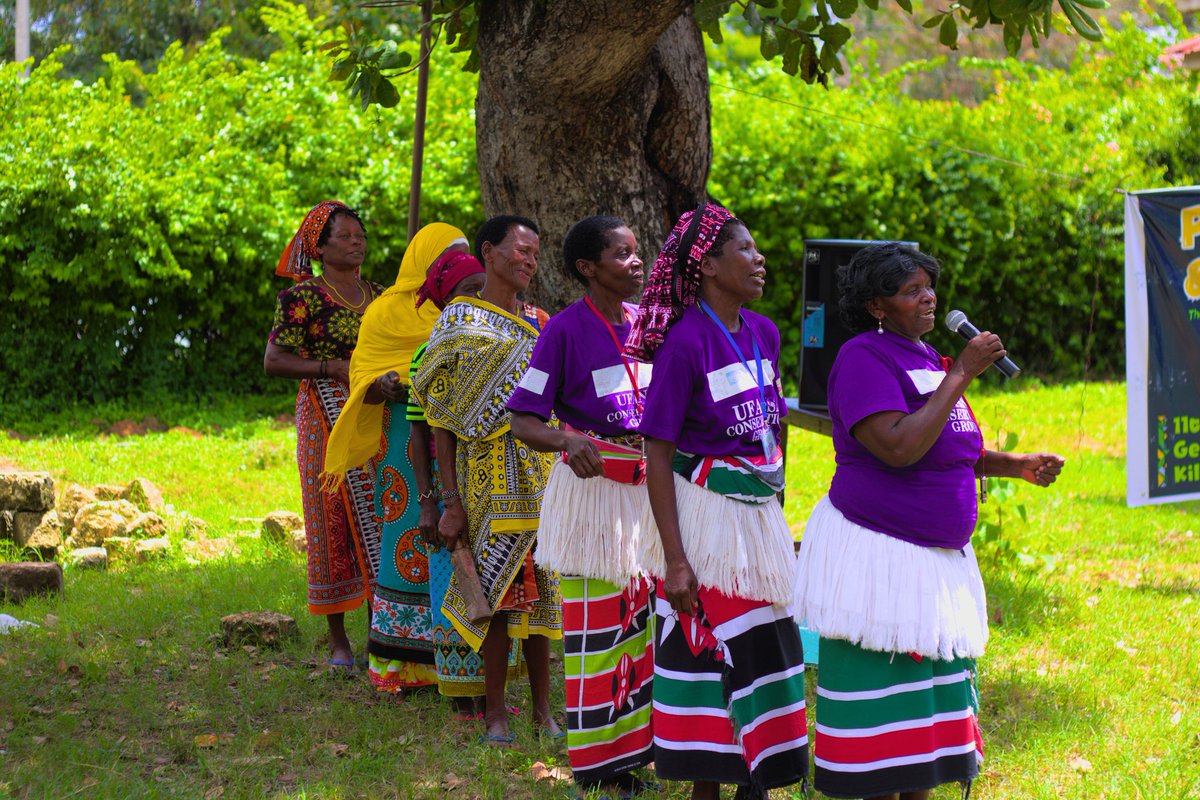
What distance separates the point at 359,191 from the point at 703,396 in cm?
940

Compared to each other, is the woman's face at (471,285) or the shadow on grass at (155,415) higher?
the woman's face at (471,285)

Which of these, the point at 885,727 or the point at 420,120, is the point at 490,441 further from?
the point at 420,120

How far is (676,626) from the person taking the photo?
3.94 m

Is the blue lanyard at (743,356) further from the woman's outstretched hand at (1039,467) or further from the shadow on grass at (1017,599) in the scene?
the shadow on grass at (1017,599)

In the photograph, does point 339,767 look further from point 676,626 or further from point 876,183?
point 876,183

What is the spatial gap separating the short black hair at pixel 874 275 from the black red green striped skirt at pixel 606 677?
1215 millimetres

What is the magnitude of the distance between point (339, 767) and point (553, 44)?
10.1ft

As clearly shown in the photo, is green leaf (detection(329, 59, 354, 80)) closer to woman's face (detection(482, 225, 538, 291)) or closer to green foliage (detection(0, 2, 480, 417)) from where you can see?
woman's face (detection(482, 225, 538, 291))

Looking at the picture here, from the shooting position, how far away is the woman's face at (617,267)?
4328 millimetres

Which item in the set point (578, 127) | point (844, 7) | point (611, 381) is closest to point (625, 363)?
point (611, 381)

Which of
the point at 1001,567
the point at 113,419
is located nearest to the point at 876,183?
the point at 1001,567

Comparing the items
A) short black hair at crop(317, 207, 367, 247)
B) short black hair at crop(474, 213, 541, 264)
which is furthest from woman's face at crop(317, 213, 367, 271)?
short black hair at crop(474, 213, 541, 264)

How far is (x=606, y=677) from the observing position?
4.30 m

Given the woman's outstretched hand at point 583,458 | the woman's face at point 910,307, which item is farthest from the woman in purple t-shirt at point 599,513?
the woman's face at point 910,307
